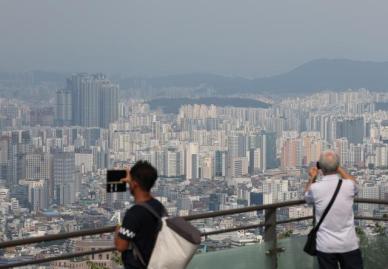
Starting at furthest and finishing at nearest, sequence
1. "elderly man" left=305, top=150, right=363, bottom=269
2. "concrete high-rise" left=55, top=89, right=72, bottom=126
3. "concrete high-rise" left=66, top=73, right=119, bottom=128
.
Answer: "concrete high-rise" left=66, top=73, right=119, bottom=128 < "concrete high-rise" left=55, top=89, right=72, bottom=126 < "elderly man" left=305, top=150, right=363, bottom=269

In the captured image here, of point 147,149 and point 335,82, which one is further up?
point 335,82

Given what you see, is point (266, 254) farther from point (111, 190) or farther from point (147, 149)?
point (147, 149)

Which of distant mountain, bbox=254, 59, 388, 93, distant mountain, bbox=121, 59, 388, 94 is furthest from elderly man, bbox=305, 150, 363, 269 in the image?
distant mountain, bbox=254, 59, 388, 93

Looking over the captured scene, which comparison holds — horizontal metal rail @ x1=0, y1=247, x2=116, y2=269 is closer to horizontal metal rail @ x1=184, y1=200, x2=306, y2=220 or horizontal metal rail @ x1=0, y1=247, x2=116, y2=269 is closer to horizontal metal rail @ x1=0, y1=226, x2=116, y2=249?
horizontal metal rail @ x1=0, y1=226, x2=116, y2=249

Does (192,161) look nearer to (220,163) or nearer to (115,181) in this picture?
(220,163)

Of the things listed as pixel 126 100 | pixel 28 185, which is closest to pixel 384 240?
pixel 28 185

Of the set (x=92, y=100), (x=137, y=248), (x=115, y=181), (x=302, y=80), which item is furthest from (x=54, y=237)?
(x=302, y=80)

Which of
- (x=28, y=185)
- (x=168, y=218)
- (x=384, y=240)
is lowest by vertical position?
(x=28, y=185)
